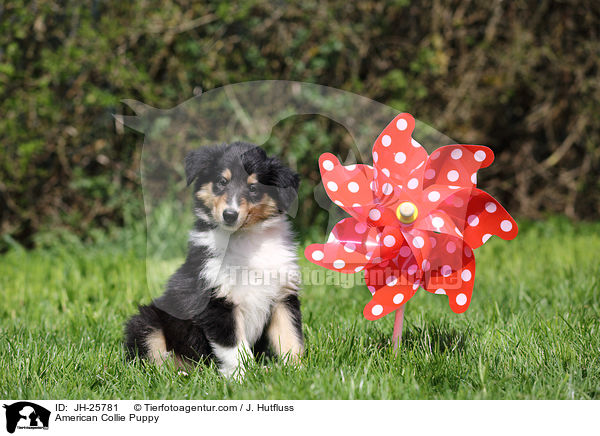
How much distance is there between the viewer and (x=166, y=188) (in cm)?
253

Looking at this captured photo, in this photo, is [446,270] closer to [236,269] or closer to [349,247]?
[349,247]

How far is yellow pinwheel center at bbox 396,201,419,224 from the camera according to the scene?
91.7 inches

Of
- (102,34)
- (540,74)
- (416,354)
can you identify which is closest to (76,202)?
(102,34)

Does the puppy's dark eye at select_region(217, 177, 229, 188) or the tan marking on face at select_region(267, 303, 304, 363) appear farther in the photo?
the tan marking on face at select_region(267, 303, 304, 363)

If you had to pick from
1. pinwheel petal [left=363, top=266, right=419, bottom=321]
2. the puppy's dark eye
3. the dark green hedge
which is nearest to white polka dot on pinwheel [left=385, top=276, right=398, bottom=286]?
pinwheel petal [left=363, top=266, right=419, bottom=321]

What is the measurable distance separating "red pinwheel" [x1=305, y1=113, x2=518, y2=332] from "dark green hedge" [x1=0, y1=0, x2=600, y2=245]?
303 centimetres

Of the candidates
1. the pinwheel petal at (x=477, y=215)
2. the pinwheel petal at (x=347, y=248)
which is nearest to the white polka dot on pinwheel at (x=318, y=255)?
the pinwheel petal at (x=347, y=248)

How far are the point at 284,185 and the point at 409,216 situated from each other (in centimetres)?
54

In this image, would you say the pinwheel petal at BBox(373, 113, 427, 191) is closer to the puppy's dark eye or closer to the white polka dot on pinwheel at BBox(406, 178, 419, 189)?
the white polka dot on pinwheel at BBox(406, 178, 419, 189)

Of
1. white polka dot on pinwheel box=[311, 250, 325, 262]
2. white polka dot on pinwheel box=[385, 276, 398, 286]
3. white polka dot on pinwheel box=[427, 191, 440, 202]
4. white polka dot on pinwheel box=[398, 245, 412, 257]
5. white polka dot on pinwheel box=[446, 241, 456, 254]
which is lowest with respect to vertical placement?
white polka dot on pinwheel box=[385, 276, 398, 286]
